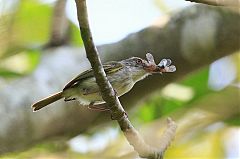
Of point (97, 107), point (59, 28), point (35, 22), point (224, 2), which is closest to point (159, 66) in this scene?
point (97, 107)

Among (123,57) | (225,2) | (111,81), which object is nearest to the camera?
(225,2)

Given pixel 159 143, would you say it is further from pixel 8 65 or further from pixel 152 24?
pixel 8 65

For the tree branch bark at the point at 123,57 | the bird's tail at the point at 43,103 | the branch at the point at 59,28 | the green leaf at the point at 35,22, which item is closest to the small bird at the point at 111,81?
the bird's tail at the point at 43,103

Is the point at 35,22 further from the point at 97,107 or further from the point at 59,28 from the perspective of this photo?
the point at 97,107

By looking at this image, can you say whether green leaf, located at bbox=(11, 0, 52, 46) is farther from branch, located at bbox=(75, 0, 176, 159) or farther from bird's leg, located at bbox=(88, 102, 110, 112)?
branch, located at bbox=(75, 0, 176, 159)

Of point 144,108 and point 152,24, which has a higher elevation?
point 152,24

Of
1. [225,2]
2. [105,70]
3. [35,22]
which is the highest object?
[225,2]

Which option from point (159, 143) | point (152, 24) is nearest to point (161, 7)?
point (152, 24)
